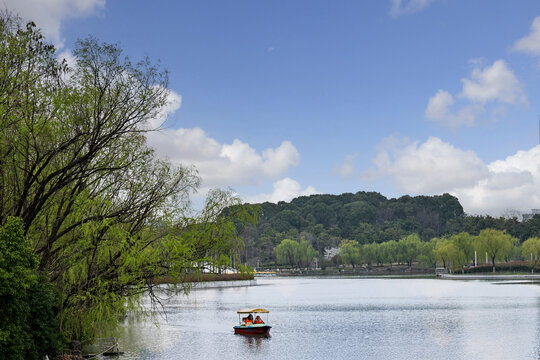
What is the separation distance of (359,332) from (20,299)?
28.7m

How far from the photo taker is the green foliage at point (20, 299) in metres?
21.0

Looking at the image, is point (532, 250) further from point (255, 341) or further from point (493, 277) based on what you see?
point (255, 341)

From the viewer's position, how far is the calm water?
36.0 metres

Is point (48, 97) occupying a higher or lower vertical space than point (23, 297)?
higher

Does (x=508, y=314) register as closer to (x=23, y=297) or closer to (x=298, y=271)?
(x=23, y=297)

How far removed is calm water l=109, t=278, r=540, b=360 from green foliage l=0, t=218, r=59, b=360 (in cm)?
1035

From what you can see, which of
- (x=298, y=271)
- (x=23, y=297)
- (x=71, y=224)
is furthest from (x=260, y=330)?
(x=298, y=271)

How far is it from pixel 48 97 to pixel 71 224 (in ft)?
19.6

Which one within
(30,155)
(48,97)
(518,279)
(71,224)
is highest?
(48,97)

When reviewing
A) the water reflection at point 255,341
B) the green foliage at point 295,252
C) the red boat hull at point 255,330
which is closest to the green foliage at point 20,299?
the water reflection at point 255,341

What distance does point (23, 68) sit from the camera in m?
23.2

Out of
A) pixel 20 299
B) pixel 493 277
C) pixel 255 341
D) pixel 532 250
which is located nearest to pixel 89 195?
pixel 20 299

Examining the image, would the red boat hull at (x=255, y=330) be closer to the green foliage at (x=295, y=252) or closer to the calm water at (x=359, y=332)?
the calm water at (x=359, y=332)

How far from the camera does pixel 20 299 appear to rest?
22.5 meters
